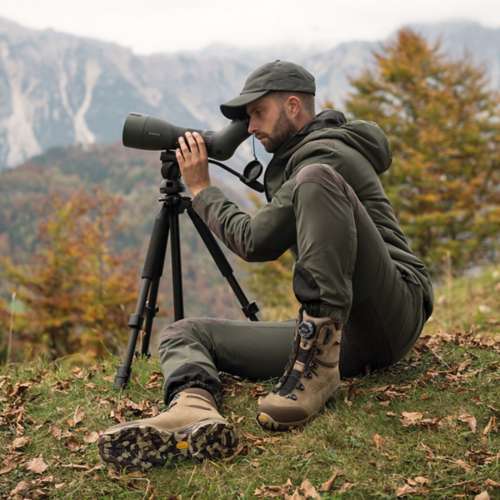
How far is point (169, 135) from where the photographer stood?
3.45 m

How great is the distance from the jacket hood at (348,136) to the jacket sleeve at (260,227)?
0.39m

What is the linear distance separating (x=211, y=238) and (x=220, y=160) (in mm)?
624

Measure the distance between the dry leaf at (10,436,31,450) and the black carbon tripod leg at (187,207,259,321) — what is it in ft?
4.72

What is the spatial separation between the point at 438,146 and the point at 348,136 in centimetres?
1619

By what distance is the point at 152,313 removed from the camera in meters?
3.96

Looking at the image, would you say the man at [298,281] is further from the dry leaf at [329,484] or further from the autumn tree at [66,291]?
the autumn tree at [66,291]

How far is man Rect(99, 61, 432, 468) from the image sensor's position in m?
2.63

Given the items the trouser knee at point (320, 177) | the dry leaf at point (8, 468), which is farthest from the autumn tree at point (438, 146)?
the dry leaf at point (8, 468)

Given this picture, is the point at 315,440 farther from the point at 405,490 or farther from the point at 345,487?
the point at 405,490

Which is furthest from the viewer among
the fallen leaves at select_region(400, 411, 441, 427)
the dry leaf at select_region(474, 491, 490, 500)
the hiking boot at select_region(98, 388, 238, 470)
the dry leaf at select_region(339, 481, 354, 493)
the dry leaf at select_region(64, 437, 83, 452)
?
the dry leaf at select_region(64, 437, 83, 452)

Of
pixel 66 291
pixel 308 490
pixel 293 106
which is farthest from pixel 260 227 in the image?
pixel 66 291

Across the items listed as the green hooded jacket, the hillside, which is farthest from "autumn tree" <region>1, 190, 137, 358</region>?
the hillside

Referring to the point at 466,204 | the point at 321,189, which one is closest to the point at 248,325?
the point at 321,189

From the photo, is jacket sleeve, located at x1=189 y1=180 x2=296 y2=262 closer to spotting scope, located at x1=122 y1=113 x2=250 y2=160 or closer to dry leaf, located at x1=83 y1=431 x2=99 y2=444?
spotting scope, located at x1=122 y1=113 x2=250 y2=160
